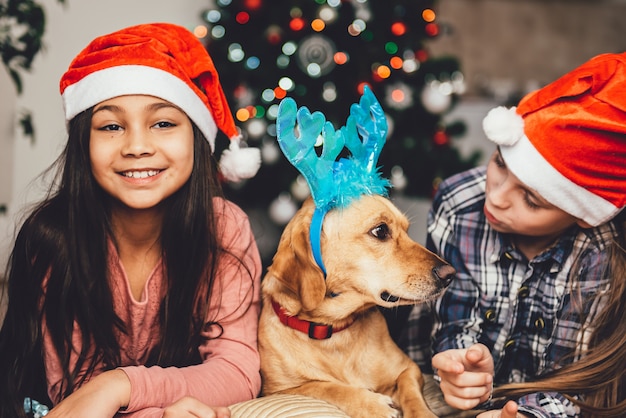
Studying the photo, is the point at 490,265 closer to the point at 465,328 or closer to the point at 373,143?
the point at 465,328

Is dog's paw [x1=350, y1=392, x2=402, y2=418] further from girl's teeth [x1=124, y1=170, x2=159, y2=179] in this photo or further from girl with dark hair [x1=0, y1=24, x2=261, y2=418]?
girl's teeth [x1=124, y1=170, x2=159, y2=179]

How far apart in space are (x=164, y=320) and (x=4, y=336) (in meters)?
0.39

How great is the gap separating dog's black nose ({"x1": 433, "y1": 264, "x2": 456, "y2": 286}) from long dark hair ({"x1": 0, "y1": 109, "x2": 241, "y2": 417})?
0.57m

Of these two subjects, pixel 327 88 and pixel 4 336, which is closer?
pixel 4 336

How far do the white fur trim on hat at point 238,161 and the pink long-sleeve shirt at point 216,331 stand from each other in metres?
0.09

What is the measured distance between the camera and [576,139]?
139cm

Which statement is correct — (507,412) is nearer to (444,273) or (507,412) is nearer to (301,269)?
(444,273)

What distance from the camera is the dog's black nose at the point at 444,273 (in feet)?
4.87

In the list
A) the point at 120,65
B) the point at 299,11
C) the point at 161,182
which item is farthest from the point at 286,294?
the point at 299,11

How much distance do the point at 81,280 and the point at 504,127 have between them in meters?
1.12

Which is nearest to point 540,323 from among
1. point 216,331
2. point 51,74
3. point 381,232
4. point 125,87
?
point 381,232

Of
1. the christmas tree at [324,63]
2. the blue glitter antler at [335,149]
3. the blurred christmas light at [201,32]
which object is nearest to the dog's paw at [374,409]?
the blue glitter antler at [335,149]

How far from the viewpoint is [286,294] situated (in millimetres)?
1509

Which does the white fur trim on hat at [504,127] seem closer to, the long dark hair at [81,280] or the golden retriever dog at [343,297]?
the golden retriever dog at [343,297]
